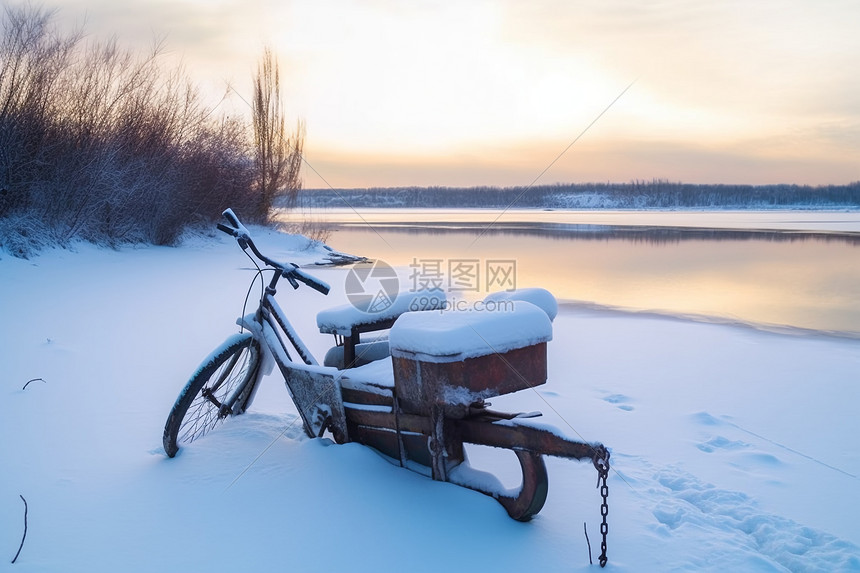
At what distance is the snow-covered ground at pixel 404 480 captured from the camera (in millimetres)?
2197

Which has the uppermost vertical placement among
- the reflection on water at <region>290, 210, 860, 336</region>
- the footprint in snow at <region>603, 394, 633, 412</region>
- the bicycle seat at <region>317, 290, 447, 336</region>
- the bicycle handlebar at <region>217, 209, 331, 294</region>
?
the bicycle handlebar at <region>217, 209, 331, 294</region>

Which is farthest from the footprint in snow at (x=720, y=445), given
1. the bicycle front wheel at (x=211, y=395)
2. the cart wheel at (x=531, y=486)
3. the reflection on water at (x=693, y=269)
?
the reflection on water at (x=693, y=269)

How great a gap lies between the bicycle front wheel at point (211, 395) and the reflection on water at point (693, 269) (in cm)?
680

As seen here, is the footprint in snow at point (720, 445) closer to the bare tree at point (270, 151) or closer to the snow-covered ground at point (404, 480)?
the snow-covered ground at point (404, 480)

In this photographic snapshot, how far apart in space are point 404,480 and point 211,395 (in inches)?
54.0

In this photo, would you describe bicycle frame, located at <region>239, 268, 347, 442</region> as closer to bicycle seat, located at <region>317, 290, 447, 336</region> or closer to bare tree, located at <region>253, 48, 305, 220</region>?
bicycle seat, located at <region>317, 290, 447, 336</region>

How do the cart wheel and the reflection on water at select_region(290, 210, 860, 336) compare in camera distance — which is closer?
the cart wheel

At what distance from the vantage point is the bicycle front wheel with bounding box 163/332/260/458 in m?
2.84

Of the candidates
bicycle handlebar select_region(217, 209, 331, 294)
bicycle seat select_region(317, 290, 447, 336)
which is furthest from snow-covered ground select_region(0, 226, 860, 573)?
bicycle handlebar select_region(217, 209, 331, 294)

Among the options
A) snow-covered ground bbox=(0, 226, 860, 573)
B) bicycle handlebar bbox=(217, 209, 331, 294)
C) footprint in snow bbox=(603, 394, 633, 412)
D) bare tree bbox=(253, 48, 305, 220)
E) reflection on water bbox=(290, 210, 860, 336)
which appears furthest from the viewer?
bare tree bbox=(253, 48, 305, 220)

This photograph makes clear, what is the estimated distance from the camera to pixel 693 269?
45.2 ft

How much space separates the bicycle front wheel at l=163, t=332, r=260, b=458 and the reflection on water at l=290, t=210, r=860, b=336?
680cm

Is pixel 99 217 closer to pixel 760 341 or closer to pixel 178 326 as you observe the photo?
pixel 178 326

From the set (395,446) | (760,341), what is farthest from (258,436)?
(760,341)
